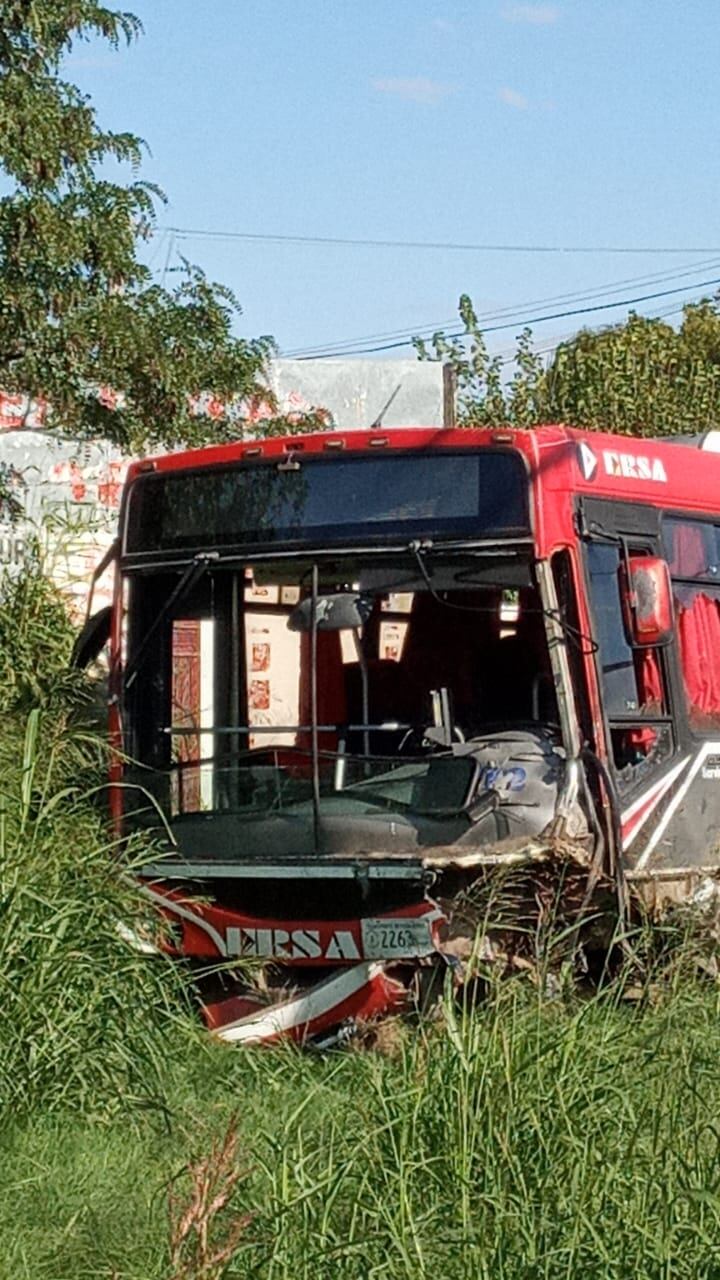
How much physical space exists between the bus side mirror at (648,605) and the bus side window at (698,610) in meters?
0.69

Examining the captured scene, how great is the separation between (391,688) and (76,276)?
3701 millimetres

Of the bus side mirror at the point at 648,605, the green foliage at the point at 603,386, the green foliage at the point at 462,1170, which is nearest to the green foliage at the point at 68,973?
the green foliage at the point at 462,1170

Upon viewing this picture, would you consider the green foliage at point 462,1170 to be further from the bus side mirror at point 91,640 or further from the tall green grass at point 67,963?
the bus side mirror at point 91,640

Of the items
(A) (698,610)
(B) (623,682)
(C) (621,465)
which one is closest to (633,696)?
(B) (623,682)

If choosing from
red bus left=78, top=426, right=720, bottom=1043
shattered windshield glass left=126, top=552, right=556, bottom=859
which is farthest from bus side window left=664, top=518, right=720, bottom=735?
shattered windshield glass left=126, top=552, right=556, bottom=859

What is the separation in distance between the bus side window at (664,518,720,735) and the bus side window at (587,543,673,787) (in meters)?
0.26

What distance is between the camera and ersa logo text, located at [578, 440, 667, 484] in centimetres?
903

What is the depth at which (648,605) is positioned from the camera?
887 cm

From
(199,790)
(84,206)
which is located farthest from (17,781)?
(84,206)

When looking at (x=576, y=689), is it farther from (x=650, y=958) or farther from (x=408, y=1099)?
(x=408, y=1099)

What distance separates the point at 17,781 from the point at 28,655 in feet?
13.0

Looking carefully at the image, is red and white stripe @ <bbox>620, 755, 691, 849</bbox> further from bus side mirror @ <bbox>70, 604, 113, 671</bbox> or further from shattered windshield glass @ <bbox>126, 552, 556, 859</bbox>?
bus side mirror @ <bbox>70, 604, 113, 671</bbox>

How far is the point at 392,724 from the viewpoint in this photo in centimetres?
Answer: 923

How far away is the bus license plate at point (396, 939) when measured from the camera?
8500 mm
